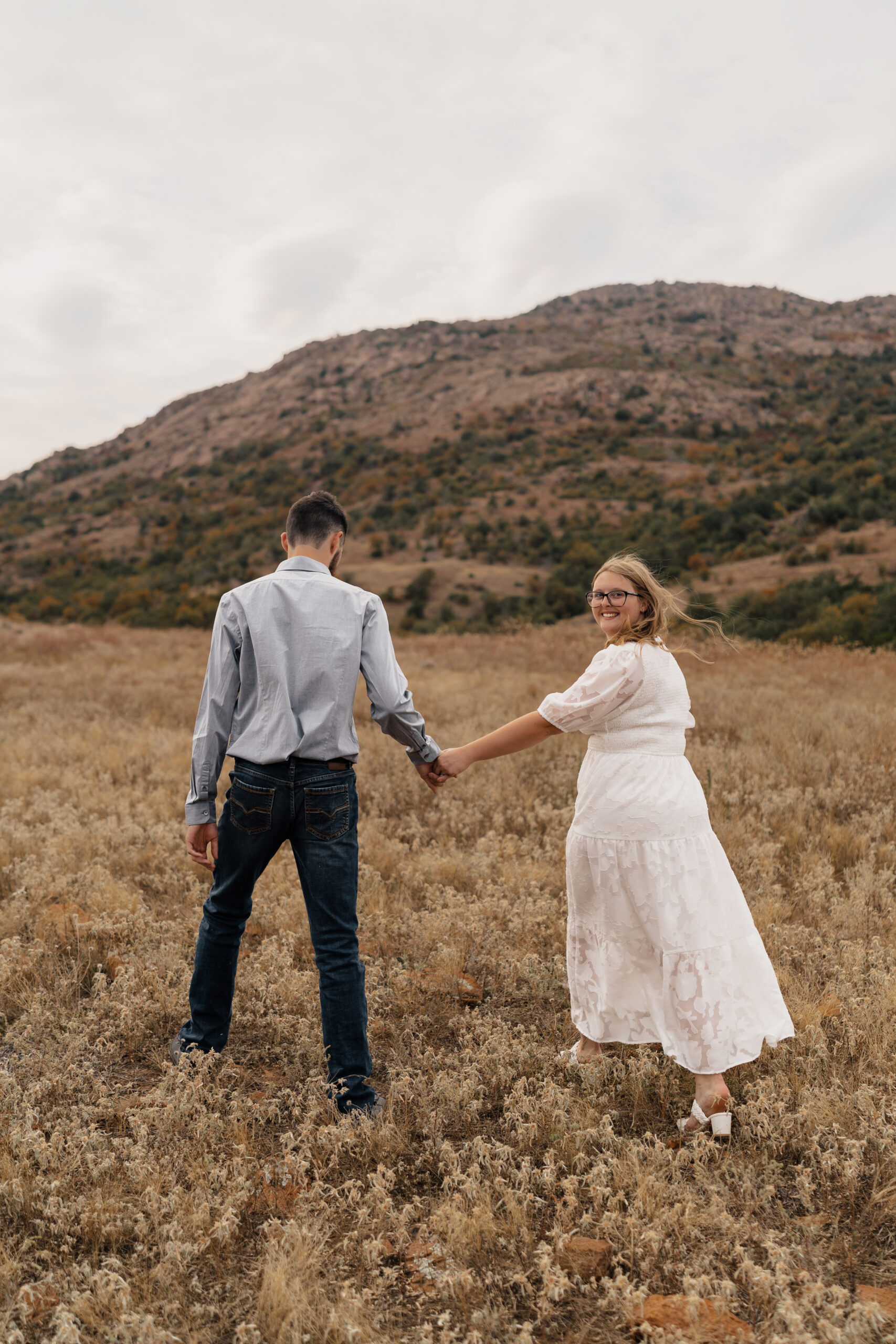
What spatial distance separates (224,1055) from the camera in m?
3.37

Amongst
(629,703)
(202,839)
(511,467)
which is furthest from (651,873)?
(511,467)

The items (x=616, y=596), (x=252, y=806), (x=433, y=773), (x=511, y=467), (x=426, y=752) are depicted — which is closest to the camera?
(x=252, y=806)

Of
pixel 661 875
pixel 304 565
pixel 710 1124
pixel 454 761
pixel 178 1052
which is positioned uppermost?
pixel 304 565

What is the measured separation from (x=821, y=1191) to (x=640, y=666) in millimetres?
1838

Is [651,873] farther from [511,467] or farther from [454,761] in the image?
[511,467]

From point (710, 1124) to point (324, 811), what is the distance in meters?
1.83

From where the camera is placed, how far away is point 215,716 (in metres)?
2.89

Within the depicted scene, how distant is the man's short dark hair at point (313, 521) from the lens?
298 cm

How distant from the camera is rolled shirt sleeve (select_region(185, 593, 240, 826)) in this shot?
9.39ft

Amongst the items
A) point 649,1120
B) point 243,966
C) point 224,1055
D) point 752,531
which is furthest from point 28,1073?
point 752,531

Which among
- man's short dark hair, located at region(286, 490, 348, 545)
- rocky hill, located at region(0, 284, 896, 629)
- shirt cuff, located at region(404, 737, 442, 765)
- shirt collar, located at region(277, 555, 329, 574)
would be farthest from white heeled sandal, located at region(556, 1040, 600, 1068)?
man's short dark hair, located at region(286, 490, 348, 545)

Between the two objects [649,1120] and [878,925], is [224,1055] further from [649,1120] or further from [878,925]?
[878,925]

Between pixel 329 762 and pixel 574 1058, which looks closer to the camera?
pixel 329 762

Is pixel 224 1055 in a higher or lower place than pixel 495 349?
lower
